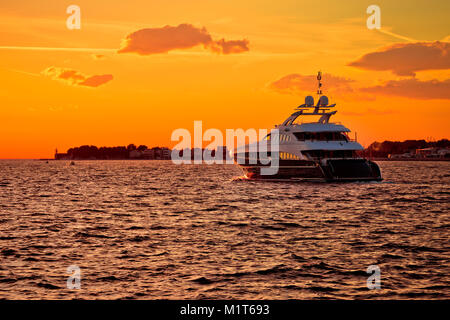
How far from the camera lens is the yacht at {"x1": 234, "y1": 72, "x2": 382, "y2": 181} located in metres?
49.9

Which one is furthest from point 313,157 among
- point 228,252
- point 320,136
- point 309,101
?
point 228,252

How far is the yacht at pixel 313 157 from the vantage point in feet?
164

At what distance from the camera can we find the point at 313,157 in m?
51.2

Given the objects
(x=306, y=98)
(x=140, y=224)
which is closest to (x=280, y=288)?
(x=140, y=224)

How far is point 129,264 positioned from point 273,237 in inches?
281

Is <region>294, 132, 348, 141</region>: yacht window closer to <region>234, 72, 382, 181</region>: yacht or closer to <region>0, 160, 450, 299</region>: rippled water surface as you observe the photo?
<region>234, 72, 382, 181</region>: yacht

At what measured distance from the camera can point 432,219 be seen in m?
25.8

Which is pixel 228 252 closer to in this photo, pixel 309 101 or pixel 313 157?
pixel 313 157

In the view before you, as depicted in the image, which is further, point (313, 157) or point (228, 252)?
point (313, 157)

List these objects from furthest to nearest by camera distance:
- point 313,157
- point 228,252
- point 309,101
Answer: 1. point 309,101
2. point 313,157
3. point 228,252

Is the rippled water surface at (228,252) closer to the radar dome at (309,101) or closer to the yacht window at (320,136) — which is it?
the yacht window at (320,136)

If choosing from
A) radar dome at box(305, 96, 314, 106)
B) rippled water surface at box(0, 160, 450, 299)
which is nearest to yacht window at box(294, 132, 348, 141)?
radar dome at box(305, 96, 314, 106)

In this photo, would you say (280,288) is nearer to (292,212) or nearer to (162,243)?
(162,243)

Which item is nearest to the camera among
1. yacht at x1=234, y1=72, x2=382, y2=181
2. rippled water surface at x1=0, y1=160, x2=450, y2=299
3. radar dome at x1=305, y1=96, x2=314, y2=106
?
rippled water surface at x1=0, y1=160, x2=450, y2=299
